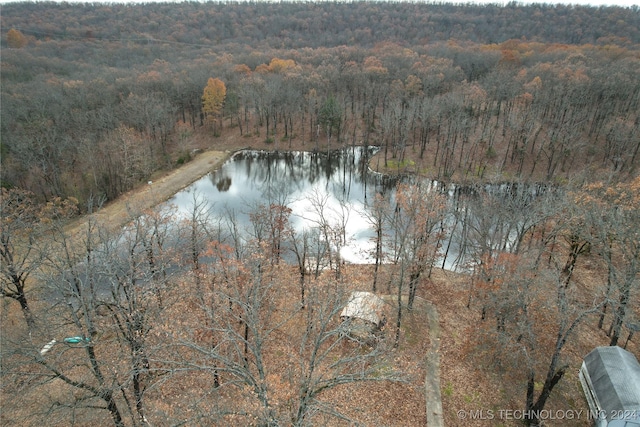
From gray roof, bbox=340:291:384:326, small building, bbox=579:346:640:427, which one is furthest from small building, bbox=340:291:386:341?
small building, bbox=579:346:640:427

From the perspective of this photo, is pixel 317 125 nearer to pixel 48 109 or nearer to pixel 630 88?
pixel 48 109

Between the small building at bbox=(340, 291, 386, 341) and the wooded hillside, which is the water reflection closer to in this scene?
the wooded hillside

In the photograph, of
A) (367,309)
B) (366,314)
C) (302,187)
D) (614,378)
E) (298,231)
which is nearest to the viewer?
(614,378)

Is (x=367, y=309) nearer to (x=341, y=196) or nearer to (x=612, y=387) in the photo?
(x=612, y=387)

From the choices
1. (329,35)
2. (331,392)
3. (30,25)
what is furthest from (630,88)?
(30,25)

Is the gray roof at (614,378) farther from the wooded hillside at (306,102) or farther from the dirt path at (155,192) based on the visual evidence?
the dirt path at (155,192)

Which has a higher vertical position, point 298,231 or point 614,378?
point 614,378

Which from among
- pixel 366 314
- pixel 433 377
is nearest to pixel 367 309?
pixel 366 314
